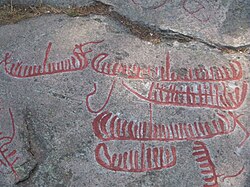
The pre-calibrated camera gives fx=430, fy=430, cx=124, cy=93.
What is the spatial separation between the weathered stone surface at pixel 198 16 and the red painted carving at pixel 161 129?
0.47 metres

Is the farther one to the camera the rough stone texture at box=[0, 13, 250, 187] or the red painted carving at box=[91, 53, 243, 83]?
the red painted carving at box=[91, 53, 243, 83]

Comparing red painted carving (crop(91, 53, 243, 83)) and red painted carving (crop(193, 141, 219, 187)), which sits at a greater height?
red painted carving (crop(91, 53, 243, 83))

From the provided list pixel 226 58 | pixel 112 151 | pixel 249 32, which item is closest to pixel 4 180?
pixel 112 151

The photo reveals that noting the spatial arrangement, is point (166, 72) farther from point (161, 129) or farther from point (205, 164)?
point (205, 164)

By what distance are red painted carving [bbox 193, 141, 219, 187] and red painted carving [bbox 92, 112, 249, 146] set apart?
0.15 ft

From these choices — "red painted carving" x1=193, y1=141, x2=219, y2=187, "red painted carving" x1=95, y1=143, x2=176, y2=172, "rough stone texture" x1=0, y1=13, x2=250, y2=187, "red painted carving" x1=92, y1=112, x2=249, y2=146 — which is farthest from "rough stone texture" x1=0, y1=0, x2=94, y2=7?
Result: "red painted carving" x1=193, y1=141, x2=219, y2=187

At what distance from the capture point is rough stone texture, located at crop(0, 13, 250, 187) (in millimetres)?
1716

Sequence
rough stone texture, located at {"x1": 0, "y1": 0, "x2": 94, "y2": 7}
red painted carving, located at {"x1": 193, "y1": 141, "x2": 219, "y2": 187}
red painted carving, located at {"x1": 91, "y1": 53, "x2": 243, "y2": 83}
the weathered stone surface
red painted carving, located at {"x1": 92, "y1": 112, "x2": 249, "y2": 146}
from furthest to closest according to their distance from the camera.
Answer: rough stone texture, located at {"x1": 0, "y1": 0, "x2": 94, "y2": 7} → the weathered stone surface → red painted carving, located at {"x1": 91, "y1": 53, "x2": 243, "y2": 83} → red painted carving, located at {"x1": 92, "y1": 112, "x2": 249, "y2": 146} → red painted carving, located at {"x1": 193, "y1": 141, "x2": 219, "y2": 187}

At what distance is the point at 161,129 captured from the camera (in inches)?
71.2

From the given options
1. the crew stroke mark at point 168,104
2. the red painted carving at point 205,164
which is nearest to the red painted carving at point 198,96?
the crew stroke mark at point 168,104

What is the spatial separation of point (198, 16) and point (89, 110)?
30.8 inches

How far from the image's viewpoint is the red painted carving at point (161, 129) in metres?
1.79

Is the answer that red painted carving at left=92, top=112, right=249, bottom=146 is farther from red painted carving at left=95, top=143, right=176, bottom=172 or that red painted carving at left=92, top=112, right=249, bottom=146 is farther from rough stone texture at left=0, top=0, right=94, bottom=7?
rough stone texture at left=0, top=0, right=94, bottom=7

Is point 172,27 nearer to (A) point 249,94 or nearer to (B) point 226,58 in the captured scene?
(B) point 226,58
